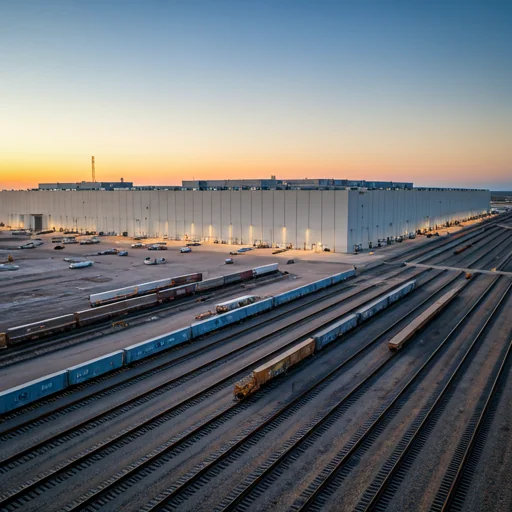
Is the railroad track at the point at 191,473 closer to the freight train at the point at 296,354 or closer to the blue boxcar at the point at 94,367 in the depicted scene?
the freight train at the point at 296,354

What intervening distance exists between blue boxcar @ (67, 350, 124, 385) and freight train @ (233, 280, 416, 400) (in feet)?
23.4

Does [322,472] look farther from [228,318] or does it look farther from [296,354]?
[228,318]

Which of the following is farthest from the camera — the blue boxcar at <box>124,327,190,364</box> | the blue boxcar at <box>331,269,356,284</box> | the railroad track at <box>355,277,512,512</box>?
the blue boxcar at <box>331,269,356,284</box>

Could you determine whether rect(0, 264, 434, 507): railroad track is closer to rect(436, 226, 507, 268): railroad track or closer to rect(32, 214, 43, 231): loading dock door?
rect(436, 226, 507, 268): railroad track

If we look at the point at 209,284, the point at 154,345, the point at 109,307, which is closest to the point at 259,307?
the point at 209,284

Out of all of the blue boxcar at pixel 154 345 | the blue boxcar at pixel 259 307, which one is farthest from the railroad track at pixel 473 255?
the blue boxcar at pixel 154 345

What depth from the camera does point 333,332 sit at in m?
28.5

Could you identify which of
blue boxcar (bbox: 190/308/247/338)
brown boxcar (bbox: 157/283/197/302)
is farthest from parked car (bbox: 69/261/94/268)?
blue boxcar (bbox: 190/308/247/338)

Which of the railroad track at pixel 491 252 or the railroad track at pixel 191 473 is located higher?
the railroad track at pixel 491 252

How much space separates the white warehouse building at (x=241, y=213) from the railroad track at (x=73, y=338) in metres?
38.9

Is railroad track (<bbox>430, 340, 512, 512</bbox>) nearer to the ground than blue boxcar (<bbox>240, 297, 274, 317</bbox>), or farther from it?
nearer to the ground

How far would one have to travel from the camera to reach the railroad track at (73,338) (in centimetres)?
2642

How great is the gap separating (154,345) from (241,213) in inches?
2294

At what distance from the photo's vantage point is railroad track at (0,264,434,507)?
14.3 metres
